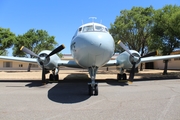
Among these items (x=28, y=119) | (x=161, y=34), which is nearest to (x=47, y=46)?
(x=161, y=34)

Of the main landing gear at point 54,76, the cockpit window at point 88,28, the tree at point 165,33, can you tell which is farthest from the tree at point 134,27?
the cockpit window at point 88,28

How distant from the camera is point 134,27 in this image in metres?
29.4

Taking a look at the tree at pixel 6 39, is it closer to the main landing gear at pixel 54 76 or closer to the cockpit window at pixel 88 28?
the main landing gear at pixel 54 76

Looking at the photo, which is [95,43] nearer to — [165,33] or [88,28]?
[88,28]

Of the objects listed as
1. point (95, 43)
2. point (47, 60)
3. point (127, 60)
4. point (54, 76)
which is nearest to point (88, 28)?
point (95, 43)

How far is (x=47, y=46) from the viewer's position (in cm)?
3759

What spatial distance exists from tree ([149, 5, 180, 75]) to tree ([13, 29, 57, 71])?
2291cm

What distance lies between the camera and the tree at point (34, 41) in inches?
1354

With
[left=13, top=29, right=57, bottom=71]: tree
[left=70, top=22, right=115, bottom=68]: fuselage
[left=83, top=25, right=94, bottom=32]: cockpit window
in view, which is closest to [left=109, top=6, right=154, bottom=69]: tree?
[left=13, top=29, right=57, bottom=71]: tree

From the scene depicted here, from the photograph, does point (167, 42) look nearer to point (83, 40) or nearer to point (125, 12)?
point (125, 12)

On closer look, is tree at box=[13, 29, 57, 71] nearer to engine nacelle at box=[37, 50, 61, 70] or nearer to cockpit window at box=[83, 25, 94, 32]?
engine nacelle at box=[37, 50, 61, 70]

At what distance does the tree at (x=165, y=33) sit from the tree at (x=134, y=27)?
6.34 metres

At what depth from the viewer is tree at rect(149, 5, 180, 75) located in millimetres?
19609

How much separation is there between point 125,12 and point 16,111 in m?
28.5
